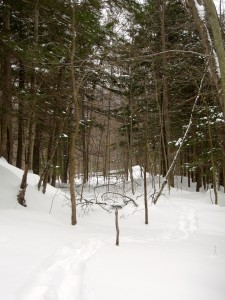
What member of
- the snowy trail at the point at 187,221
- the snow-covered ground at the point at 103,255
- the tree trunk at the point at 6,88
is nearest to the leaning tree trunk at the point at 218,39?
the snow-covered ground at the point at 103,255

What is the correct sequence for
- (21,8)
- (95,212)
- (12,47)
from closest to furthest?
1. (12,47)
2. (21,8)
3. (95,212)

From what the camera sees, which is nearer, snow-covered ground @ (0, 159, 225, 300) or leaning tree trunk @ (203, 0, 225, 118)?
snow-covered ground @ (0, 159, 225, 300)

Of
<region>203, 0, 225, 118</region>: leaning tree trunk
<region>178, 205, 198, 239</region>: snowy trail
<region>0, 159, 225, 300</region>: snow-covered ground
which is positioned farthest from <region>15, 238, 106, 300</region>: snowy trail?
<region>203, 0, 225, 118</region>: leaning tree trunk

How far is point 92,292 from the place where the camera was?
4340 mm

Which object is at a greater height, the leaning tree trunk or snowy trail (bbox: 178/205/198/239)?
the leaning tree trunk

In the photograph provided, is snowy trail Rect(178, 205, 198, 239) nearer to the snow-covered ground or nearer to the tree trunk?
the snow-covered ground

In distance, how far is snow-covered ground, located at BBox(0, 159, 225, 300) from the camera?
440 centimetres

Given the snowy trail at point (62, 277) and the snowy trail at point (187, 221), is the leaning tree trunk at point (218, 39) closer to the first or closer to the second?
the snowy trail at point (62, 277)

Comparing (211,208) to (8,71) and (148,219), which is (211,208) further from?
(8,71)

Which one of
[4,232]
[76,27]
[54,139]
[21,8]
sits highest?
[21,8]

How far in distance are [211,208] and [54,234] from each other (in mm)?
7751

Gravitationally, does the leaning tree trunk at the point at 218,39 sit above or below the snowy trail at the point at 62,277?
above

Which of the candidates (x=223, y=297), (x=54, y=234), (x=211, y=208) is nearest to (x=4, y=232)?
(x=54, y=234)

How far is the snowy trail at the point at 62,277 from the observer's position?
4.22m
